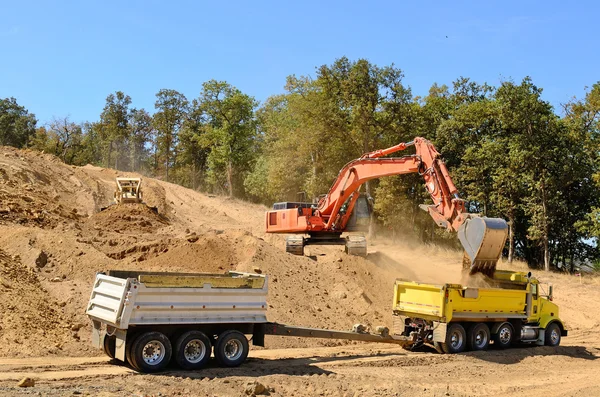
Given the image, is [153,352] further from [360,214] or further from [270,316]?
[360,214]

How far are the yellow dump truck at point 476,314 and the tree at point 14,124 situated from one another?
192ft

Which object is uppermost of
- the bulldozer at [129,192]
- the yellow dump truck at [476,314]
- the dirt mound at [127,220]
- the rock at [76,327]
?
the bulldozer at [129,192]

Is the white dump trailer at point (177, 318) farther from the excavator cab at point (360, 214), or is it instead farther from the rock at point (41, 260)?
the excavator cab at point (360, 214)

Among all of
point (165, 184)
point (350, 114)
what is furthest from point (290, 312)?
point (165, 184)

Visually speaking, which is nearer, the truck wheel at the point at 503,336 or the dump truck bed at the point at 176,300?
the dump truck bed at the point at 176,300

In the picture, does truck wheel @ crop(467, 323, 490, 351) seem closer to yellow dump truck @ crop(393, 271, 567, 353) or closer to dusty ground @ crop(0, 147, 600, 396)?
yellow dump truck @ crop(393, 271, 567, 353)

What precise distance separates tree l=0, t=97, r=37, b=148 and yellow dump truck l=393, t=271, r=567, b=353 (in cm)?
5838

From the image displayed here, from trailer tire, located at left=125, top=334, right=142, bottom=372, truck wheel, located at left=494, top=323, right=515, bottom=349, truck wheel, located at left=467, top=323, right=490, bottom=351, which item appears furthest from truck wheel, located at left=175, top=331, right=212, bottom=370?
truck wheel, located at left=494, top=323, right=515, bottom=349

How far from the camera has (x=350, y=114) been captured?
43.4 meters

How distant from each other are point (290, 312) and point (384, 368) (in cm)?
506

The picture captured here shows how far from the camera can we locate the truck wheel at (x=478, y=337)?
54.8 ft

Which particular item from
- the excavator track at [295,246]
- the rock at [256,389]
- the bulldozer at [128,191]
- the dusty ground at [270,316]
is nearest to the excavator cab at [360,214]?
the dusty ground at [270,316]

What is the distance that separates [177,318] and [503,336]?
32.8 feet

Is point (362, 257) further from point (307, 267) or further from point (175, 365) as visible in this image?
point (175, 365)
